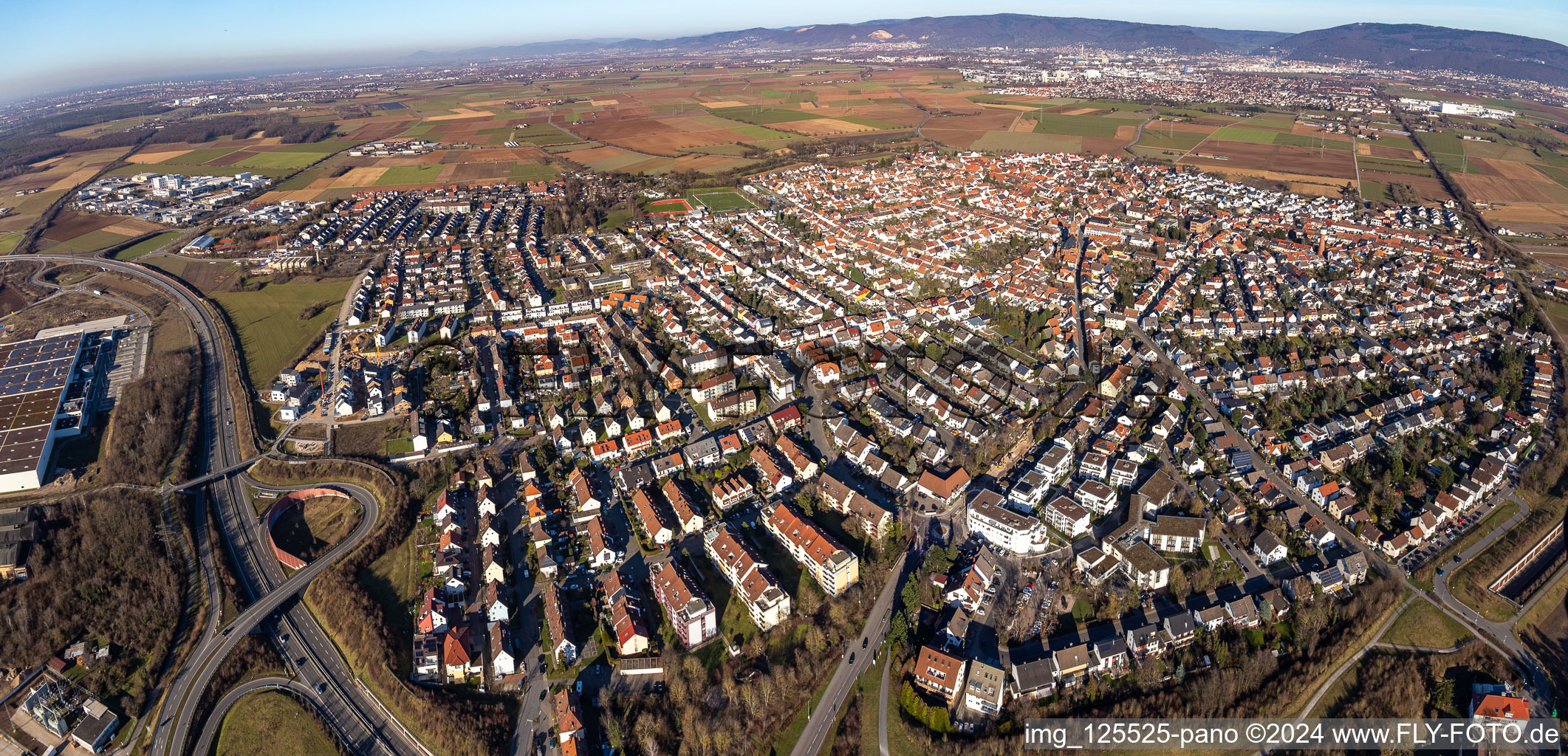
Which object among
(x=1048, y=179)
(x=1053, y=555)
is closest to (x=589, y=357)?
(x=1053, y=555)

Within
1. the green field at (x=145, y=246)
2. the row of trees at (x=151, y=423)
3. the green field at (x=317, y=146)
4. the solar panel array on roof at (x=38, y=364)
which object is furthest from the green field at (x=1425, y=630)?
the green field at (x=317, y=146)

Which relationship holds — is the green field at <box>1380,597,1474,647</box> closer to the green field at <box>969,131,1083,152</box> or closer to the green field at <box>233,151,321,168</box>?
the green field at <box>969,131,1083,152</box>

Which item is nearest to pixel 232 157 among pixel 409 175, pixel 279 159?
pixel 279 159

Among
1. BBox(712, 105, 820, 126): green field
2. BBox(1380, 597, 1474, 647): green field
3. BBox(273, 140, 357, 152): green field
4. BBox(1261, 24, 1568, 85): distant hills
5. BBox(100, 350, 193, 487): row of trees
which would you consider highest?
BBox(1261, 24, 1568, 85): distant hills

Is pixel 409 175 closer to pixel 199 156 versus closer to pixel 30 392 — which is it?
pixel 199 156

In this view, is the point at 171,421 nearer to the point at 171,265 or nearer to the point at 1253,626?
the point at 171,265

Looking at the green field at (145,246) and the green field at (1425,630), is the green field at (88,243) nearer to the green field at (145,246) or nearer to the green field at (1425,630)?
the green field at (145,246)

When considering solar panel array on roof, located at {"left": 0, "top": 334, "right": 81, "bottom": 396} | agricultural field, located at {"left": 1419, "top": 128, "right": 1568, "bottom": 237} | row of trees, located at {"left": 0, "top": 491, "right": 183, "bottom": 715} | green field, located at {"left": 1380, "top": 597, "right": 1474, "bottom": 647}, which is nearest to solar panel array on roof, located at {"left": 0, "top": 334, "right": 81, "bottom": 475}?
solar panel array on roof, located at {"left": 0, "top": 334, "right": 81, "bottom": 396}
